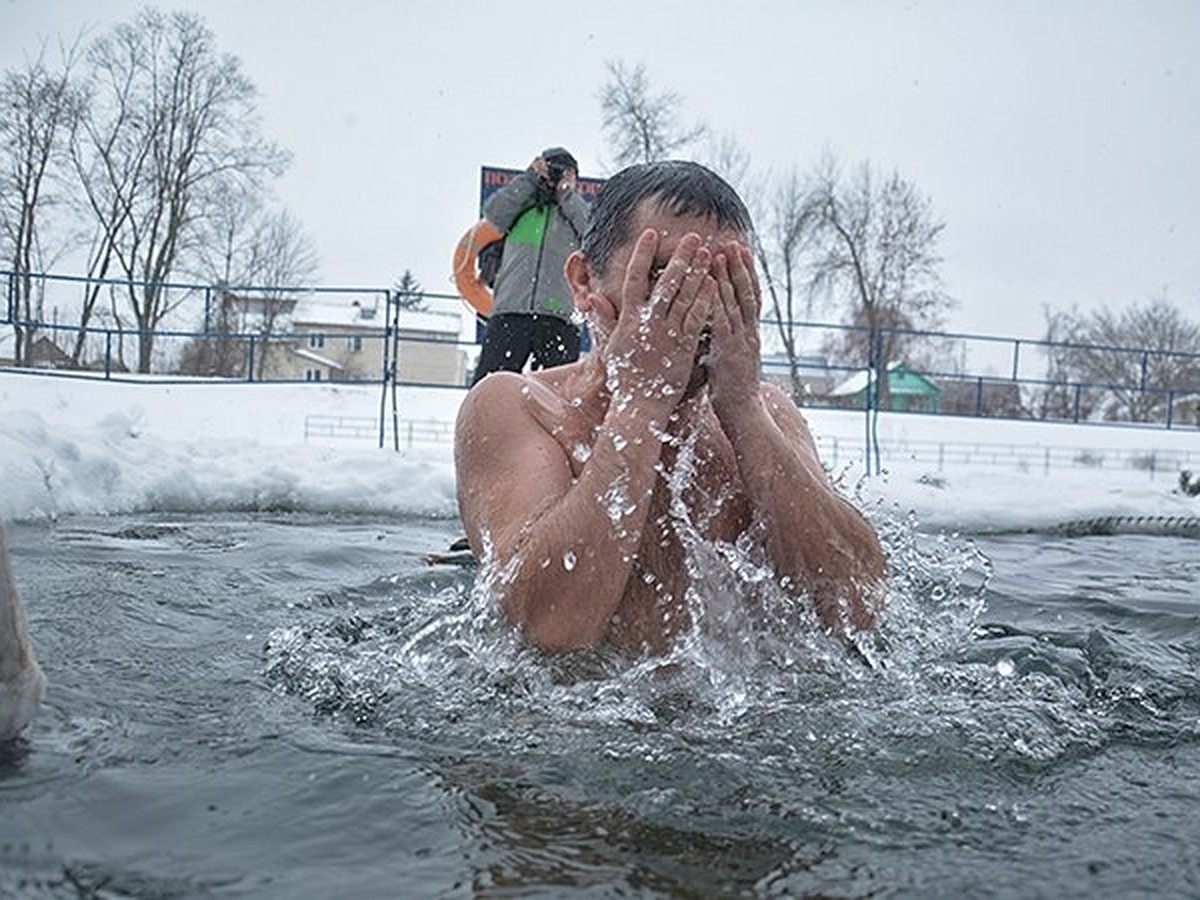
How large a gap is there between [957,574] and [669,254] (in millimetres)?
2829

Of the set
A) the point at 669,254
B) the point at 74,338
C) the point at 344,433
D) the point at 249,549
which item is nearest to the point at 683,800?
the point at 669,254

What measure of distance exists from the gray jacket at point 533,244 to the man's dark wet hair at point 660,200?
3546 millimetres

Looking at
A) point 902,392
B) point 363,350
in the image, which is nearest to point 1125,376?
point 902,392

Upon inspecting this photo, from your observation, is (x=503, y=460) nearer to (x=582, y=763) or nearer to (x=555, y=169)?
(x=582, y=763)

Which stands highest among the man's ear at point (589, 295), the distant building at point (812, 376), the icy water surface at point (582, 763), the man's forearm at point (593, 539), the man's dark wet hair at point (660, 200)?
the distant building at point (812, 376)

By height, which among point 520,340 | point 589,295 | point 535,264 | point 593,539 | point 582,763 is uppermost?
point 535,264

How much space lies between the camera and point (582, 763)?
174cm

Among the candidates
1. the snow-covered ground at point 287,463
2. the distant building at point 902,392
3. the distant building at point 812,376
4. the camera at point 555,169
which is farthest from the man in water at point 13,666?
the distant building at point 902,392

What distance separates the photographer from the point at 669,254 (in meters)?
2.08

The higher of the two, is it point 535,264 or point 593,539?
point 535,264

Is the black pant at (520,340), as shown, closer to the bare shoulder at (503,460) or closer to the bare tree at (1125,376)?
the bare shoulder at (503,460)

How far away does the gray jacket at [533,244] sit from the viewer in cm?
587

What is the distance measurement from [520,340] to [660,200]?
3.75m

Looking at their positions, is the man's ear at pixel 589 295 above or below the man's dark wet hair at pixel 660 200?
below
